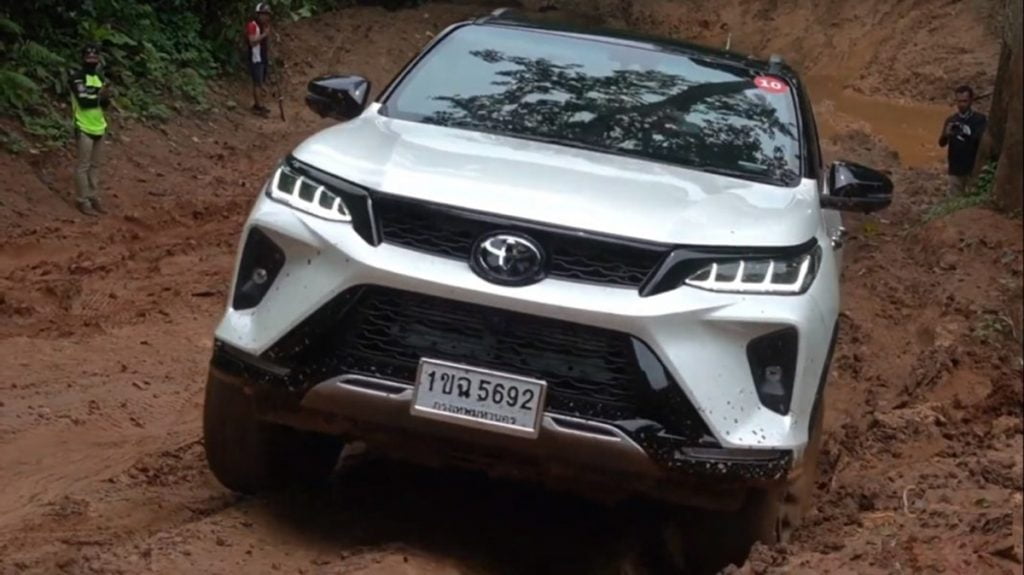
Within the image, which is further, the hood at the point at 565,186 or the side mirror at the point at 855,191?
the side mirror at the point at 855,191

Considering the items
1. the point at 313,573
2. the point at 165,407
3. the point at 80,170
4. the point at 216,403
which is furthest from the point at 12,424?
the point at 80,170

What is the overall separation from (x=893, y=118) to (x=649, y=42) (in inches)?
761

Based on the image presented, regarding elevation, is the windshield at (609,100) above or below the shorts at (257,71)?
above

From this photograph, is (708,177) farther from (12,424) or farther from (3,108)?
(3,108)

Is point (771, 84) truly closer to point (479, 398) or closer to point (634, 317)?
point (634, 317)

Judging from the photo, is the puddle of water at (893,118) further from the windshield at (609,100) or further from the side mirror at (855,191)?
the side mirror at (855,191)

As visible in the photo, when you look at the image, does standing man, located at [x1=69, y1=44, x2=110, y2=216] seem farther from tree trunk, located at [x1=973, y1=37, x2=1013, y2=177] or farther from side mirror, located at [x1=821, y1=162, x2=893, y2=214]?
side mirror, located at [x1=821, y1=162, x2=893, y2=214]

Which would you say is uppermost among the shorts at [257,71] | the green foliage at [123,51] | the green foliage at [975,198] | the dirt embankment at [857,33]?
the green foliage at [975,198]

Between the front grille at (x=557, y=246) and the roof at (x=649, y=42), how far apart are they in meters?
1.92

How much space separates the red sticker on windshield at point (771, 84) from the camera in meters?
5.85

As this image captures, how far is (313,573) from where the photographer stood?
15.0ft

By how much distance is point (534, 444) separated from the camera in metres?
4.34

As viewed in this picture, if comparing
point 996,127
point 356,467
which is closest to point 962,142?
point 996,127

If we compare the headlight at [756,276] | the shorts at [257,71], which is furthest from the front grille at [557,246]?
the shorts at [257,71]
